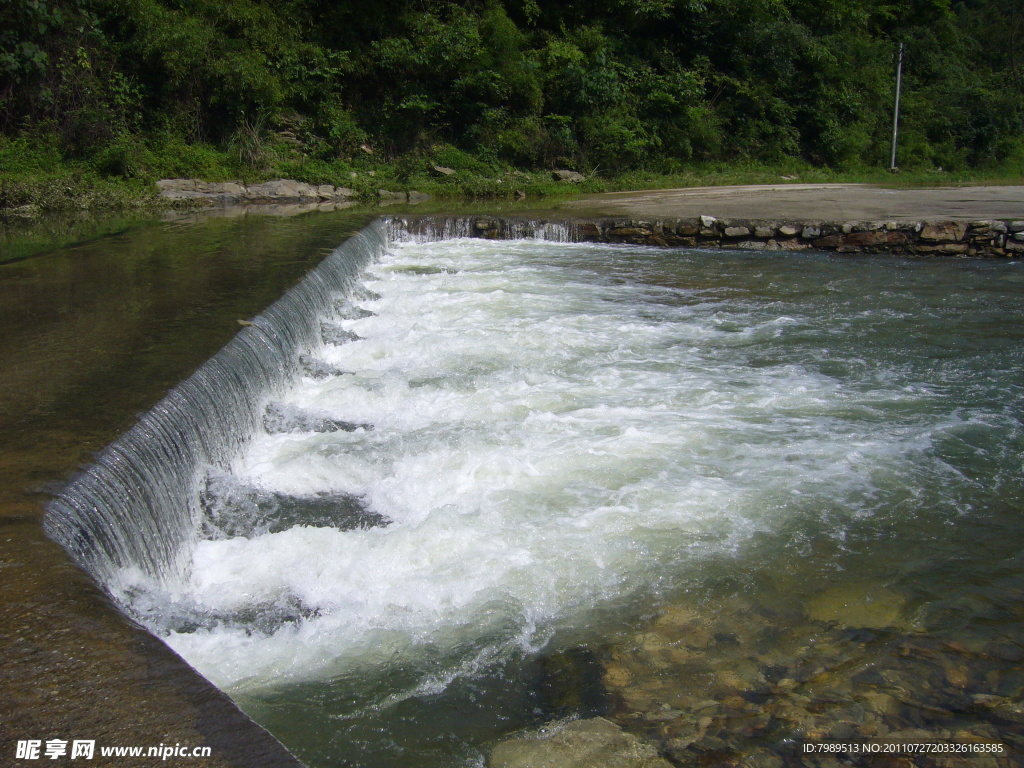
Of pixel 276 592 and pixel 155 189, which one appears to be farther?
pixel 155 189

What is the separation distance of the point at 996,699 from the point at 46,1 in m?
21.0

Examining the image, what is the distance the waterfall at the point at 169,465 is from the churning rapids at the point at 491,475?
17 mm


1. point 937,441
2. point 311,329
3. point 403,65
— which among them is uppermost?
point 403,65

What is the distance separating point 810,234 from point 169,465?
35.0ft

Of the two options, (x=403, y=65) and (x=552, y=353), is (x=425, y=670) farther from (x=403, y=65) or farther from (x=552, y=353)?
(x=403, y=65)

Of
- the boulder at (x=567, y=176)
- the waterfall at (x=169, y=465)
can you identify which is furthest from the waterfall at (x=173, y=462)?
the boulder at (x=567, y=176)

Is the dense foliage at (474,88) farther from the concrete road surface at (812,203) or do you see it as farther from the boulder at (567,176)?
the concrete road surface at (812,203)

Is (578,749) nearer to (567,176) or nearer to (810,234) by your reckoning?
(810,234)

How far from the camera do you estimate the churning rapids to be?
11.2 ft

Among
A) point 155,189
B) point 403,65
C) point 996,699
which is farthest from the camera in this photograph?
point 403,65

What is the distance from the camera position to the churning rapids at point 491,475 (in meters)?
3.42

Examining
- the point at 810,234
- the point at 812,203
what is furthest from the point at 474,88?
the point at 810,234

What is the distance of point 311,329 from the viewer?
727cm

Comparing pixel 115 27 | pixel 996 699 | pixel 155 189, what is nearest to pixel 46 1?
pixel 115 27
